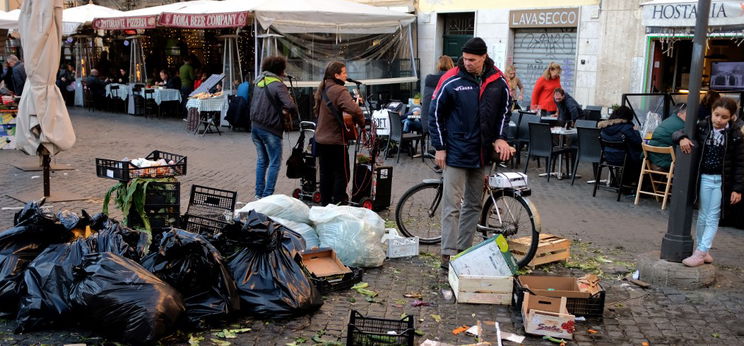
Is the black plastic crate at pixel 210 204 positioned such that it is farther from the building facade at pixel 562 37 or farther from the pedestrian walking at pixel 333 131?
the building facade at pixel 562 37

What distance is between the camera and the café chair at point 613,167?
958 cm

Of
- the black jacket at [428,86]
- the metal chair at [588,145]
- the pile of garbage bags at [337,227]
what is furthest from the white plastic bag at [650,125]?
the pile of garbage bags at [337,227]

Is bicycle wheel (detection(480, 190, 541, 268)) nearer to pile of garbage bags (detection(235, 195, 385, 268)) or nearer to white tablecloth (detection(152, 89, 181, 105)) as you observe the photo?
pile of garbage bags (detection(235, 195, 385, 268))

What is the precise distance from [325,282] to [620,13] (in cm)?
1162

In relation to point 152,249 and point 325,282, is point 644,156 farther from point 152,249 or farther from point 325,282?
point 152,249

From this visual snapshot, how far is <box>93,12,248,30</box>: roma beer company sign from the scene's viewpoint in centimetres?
1586

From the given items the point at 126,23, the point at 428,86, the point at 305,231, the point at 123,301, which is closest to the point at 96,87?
the point at 126,23

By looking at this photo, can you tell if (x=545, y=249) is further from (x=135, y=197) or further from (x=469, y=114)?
(x=135, y=197)

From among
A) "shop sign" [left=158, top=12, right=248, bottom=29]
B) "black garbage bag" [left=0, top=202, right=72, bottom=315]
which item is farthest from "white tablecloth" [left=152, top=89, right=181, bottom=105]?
"black garbage bag" [left=0, top=202, right=72, bottom=315]

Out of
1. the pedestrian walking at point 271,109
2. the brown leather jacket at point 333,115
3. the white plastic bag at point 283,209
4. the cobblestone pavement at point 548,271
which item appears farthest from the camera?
the pedestrian walking at point 271,109

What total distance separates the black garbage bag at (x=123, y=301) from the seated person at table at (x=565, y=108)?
28.6ft

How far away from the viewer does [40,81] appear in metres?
8.42

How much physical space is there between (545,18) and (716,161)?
36.7 feet

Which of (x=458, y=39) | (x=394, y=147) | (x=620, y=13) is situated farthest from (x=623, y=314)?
(x=458, y=39)
